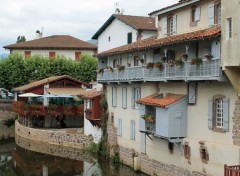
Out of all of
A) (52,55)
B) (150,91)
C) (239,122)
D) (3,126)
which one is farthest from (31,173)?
(52,55)

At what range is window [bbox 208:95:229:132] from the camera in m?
24.5

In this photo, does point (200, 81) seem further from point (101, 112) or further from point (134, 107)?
point (101, 112)

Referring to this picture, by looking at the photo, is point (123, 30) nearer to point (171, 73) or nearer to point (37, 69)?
point (171, 73)

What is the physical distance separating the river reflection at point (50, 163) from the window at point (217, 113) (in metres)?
9.48

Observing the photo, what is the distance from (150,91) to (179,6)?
237 inches

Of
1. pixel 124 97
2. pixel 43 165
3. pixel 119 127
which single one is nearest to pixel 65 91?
pixel 43 165

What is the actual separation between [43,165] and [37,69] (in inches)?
1186

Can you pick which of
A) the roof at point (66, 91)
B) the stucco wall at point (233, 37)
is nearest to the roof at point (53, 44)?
the roof at point (66, 91)

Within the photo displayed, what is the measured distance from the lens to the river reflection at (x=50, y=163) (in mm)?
35719

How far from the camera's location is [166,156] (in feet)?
98.9

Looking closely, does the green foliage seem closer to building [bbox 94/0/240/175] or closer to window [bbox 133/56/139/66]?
building [bbox 94/0/240/175]

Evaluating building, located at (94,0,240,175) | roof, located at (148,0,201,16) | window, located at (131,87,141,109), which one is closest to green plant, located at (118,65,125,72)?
building, located at (94,0,240,175)

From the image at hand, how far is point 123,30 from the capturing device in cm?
4912

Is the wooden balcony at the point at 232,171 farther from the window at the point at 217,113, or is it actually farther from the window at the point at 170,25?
the window at the point at 170,25
